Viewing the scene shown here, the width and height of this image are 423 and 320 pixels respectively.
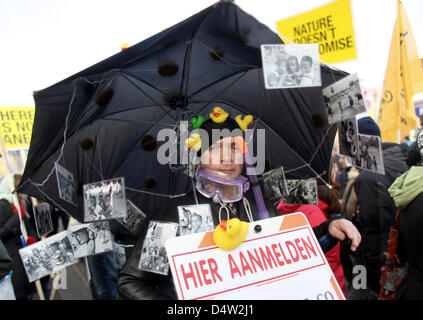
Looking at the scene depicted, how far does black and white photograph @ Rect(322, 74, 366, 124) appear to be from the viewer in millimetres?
1589

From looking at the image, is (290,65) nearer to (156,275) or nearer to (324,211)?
(156,275)

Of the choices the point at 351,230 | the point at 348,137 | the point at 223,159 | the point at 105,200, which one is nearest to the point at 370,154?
the point at 348,137

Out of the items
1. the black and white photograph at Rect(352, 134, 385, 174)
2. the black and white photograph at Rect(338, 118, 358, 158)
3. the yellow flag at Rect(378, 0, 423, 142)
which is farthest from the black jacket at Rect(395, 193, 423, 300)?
the yellow flag at Rect(378, 0, 423, 142)

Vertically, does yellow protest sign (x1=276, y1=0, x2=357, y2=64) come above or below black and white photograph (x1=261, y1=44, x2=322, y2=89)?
above

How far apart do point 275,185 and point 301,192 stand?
0.69 feet

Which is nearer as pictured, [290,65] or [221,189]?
[290,65]

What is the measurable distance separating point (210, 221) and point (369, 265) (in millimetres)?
1910

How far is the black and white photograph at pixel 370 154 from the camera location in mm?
1683

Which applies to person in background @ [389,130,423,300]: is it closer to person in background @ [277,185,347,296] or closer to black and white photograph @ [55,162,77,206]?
person in background @ [277,185,347,296]

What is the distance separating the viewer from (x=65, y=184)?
1.88 metres

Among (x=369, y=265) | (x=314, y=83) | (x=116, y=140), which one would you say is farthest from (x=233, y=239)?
(x=369, y=265)

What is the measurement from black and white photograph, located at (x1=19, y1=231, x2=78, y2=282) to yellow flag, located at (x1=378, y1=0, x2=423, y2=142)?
2742 mm

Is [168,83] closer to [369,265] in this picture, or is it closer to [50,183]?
[50,183]

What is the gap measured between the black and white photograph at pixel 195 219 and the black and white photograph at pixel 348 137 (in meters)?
1.06
